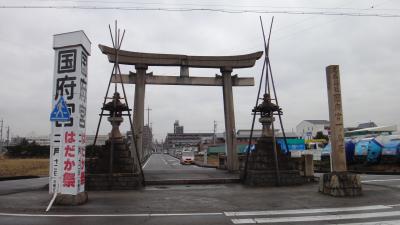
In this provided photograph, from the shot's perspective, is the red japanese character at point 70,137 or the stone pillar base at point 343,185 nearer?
the red japanese character at point 70,137

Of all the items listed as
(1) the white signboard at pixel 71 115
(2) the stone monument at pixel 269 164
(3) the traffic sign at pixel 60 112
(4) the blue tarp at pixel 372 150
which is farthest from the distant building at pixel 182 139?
(3) the traffic sign at pixel 60 112

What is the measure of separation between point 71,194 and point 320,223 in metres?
6.56

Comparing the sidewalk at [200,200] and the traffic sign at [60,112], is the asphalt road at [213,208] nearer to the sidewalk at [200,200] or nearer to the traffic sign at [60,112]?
the sidewalk at [200,200]

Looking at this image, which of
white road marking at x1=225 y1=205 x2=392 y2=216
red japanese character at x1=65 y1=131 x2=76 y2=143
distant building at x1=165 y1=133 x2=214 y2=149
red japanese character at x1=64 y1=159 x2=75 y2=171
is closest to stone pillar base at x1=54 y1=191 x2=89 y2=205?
red japanese character at x1=64 y1=159 x2=75 y2=171

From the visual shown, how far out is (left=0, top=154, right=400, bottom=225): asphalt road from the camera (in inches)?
325

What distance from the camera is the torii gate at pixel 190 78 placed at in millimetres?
20672

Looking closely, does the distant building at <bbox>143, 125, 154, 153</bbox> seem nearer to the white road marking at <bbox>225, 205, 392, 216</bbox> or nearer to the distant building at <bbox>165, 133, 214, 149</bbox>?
the white road marking at <bbox>225, 205, 392, 216</bbox>

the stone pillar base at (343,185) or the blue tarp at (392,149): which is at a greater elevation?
the blue tarp at (392,149)

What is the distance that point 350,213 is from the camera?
9031mm

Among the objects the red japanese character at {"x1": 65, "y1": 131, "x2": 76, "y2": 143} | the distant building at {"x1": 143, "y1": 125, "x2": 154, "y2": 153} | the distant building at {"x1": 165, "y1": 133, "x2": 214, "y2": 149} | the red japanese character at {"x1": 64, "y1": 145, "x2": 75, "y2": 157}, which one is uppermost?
the distant building at {"x1": 165, "y1": 133, "x2": 214, "y2": 149}


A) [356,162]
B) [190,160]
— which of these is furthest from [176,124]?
[356,162]

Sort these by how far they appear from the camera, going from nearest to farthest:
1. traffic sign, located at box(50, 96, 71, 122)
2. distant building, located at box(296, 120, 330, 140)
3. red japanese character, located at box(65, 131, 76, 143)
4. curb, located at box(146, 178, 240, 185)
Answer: traffic sign, located at box(50, 96, 71, 122) < red japanese character, located at box(65, 131, 76, 143) < curb, located at box(146, 178, 240, 185) < distant building, located at box(296, 120, 330, 140)

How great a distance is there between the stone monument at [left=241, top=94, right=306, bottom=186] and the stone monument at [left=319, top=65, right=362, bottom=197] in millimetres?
2586

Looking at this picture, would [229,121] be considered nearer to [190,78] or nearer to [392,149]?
[190,78]
